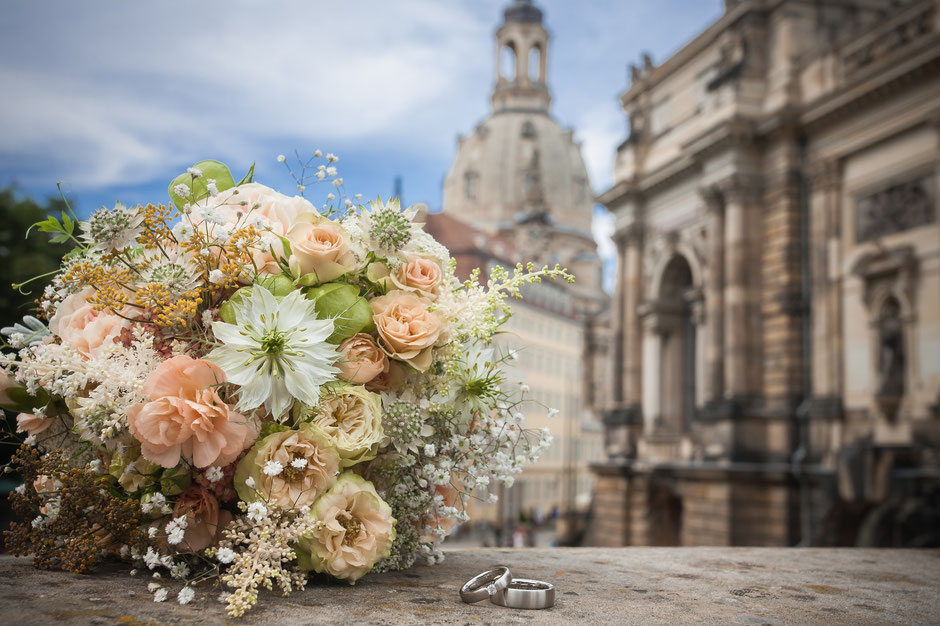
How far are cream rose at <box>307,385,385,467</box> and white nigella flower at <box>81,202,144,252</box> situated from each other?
3.12 ft

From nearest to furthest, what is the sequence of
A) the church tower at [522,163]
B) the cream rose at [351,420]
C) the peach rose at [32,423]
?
the cream rose at [351,420] → the peach rose at [32,423] → the church tower at [522,163]

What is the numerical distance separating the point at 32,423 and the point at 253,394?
3.70 feet

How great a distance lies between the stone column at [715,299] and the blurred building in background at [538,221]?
4213 centimetres

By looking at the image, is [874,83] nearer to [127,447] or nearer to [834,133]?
[834,133]

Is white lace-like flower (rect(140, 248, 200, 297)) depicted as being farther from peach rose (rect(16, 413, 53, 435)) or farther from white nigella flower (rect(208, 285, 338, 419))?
peach rose (rect(16, 413, 53, 435))

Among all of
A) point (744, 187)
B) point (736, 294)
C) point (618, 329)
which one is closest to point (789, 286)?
point (736, 294)

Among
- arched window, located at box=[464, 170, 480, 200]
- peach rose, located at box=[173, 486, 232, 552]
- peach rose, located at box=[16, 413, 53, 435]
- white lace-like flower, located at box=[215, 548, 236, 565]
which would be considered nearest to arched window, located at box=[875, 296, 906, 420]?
peach rose, located at box=[173, 486, 232, 552]

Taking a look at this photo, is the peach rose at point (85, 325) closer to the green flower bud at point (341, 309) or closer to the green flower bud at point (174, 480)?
the green flower bud at point (174, 480)

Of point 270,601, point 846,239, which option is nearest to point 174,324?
point 270,601

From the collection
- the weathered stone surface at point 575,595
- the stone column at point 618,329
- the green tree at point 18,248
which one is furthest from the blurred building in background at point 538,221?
the weathered stone surface at point 575,595

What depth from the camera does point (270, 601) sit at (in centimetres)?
289

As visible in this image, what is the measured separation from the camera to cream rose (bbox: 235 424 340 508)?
3.01m

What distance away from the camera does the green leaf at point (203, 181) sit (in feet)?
11.8

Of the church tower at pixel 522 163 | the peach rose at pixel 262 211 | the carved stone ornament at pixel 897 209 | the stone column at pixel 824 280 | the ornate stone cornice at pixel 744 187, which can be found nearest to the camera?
the peach rose at pixel 262 211
